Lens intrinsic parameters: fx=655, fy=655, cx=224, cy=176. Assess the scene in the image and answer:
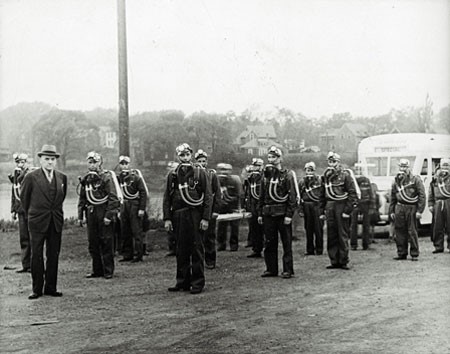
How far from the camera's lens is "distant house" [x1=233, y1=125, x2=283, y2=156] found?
55.3 feet

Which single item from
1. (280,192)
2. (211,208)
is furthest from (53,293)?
(280,192)

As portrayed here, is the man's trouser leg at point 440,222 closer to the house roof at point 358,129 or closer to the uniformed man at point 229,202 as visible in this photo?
the uniformed man at point 229,202

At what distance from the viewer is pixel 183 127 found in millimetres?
15773

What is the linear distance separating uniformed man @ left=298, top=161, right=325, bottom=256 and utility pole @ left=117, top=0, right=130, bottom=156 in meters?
3.66

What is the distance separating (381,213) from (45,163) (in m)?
9.44

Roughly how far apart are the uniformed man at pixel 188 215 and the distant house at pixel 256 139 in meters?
8.03

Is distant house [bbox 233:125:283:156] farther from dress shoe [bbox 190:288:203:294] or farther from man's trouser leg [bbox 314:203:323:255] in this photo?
dress shoe [bbox 190:288:203:294]

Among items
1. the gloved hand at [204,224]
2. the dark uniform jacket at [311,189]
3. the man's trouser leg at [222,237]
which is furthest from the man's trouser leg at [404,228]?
the gloved hand at [204,224]

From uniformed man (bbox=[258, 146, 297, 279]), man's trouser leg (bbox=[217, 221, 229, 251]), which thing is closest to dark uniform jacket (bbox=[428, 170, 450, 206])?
man's trouser leg (bbox=[217, 221, 229, 251])

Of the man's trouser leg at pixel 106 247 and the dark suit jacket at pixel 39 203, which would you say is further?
the man's trouser leg at pixel 106 247

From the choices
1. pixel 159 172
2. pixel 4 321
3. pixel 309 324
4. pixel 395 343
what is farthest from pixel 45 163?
pixel 159 172

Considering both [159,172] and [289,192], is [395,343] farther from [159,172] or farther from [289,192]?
[159,172]

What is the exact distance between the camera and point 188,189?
8.48 meters

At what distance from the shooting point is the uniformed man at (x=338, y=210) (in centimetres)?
1059
